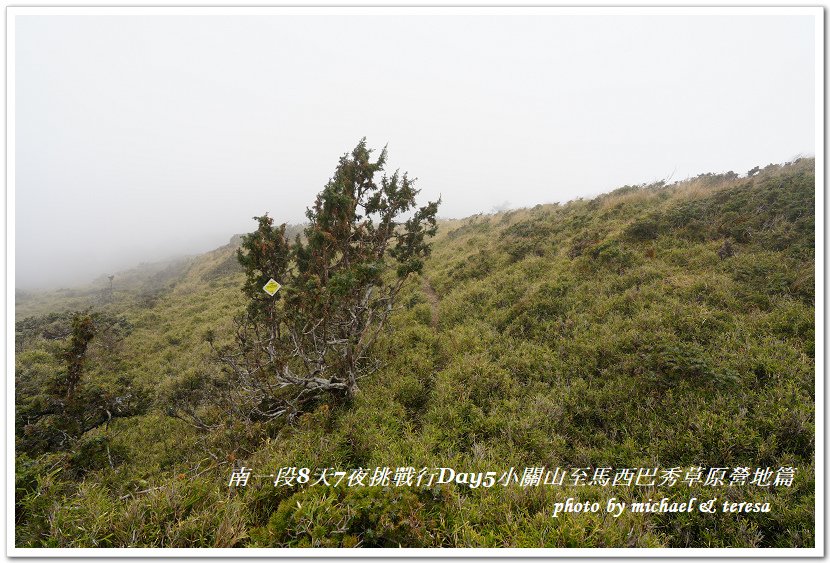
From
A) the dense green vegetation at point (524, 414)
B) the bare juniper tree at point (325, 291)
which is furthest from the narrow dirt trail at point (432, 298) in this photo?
the bare juniper tree at point (325, 291)

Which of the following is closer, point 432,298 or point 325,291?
point 325,291

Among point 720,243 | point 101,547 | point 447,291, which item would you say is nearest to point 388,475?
point 101,547

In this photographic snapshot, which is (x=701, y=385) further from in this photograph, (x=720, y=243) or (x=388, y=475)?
(x=720, y=243)

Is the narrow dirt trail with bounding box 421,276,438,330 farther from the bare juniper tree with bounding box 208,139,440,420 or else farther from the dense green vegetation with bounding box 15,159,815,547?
the bare juniper tree with bounding box 208,139,440,420

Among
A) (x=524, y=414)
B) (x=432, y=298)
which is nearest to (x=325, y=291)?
(x=524, y=414)

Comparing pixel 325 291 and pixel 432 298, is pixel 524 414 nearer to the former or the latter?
pixel 325 291

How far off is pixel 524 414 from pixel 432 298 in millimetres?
8623

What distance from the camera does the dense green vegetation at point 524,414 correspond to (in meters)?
3.77

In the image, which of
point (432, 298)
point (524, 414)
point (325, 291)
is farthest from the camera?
point (432, 298)

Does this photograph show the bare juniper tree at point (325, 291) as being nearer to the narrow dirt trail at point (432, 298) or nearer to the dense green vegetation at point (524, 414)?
the dense green vegetation at point (524, 414)

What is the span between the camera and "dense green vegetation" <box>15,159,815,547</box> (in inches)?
148

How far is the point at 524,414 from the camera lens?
6074 millimetres

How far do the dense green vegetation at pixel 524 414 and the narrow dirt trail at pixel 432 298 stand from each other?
15 cm

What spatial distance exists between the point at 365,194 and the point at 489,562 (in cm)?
869
